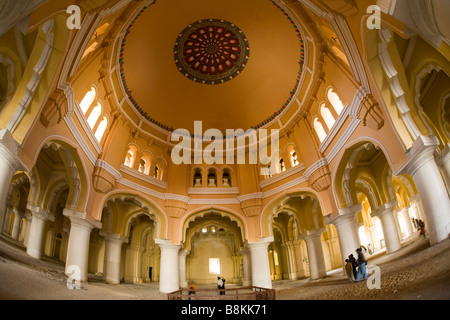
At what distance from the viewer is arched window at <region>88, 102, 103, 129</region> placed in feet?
42.9

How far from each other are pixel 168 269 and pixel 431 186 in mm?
11481

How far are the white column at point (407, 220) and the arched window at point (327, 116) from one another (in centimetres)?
997

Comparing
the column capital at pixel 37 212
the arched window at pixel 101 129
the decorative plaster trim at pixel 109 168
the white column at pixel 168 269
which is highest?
the arched window at pixel 101 129

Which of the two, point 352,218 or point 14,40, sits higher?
point 14,40

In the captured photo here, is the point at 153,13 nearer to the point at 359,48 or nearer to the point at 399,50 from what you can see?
the point at 359,48

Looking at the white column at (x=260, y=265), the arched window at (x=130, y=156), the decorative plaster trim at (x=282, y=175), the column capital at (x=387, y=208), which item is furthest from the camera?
the arched window at (x=130, y=156)

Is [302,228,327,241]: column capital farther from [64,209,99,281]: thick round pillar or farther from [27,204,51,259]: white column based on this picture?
[27,204,51,259]: white column

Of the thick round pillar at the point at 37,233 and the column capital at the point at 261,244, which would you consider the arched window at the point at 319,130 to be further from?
the thick round pillar at the point at 37,233

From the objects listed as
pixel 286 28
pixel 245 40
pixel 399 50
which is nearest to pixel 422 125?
pixel 399 50

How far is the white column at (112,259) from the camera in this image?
1505cm

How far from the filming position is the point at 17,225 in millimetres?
17062

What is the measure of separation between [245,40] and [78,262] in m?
13.0

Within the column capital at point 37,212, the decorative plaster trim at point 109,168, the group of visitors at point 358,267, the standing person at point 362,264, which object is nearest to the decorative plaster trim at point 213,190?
the decorative plaster trim at point 109,168

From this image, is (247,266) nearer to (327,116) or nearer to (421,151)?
(327,116)
